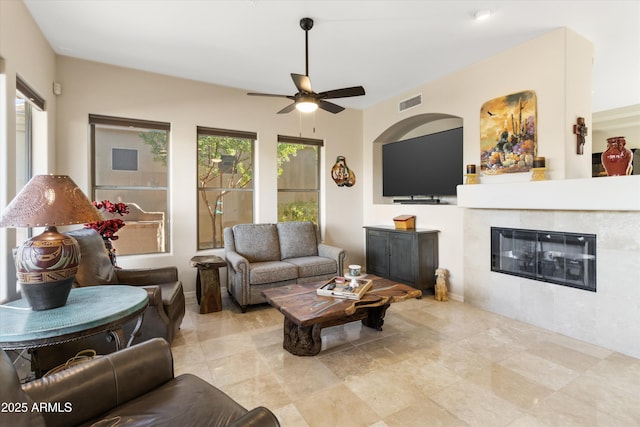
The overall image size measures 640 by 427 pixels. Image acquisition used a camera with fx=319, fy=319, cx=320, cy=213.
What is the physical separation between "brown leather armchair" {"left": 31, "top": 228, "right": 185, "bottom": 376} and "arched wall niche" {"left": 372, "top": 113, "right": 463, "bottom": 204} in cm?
360

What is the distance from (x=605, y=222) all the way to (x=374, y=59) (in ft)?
9.16

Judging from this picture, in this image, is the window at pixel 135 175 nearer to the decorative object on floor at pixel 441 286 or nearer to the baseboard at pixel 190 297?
the baseboard at pixel 190 297

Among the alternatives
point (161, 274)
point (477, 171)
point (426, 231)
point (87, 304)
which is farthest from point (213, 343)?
point (477, 171)

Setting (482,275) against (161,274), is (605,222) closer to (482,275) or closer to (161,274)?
(482,275)

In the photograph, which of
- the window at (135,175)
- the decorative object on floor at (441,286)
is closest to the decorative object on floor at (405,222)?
the decorative object on floor at (441,286)

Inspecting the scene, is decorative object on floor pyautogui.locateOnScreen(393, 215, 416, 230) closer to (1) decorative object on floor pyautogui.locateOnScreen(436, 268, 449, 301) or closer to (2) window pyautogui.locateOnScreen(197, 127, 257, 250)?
(1) decorative object on floor pyautogui.locateOnScreen(436, 268, 449, 301)

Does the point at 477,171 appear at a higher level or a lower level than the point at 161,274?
higher

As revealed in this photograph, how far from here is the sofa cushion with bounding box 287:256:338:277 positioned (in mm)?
3994

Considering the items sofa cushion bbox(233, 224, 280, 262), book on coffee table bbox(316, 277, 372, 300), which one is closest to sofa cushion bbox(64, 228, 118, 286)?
sofa cushion bbox(233, 224, 280, 262)

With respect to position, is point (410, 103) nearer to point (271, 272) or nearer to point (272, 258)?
point (272, 258)

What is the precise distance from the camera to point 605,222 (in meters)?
2.79

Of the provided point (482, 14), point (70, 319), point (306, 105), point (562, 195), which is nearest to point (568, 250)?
point (562, 195)

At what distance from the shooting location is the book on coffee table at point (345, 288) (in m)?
2.75

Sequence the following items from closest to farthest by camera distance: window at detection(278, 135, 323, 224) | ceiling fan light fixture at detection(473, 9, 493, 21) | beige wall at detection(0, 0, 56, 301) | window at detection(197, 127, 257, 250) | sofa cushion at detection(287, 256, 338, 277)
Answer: beige wall at detection(0, 0, 56, 301) < ceiling fan light fixture at detection(473, 9, 493, 21) < sofa cushion at detection(287, 256, 338, 277) < window at detection(197, 127, 257, 250) < window at detection(278, 135, 323, 224)
